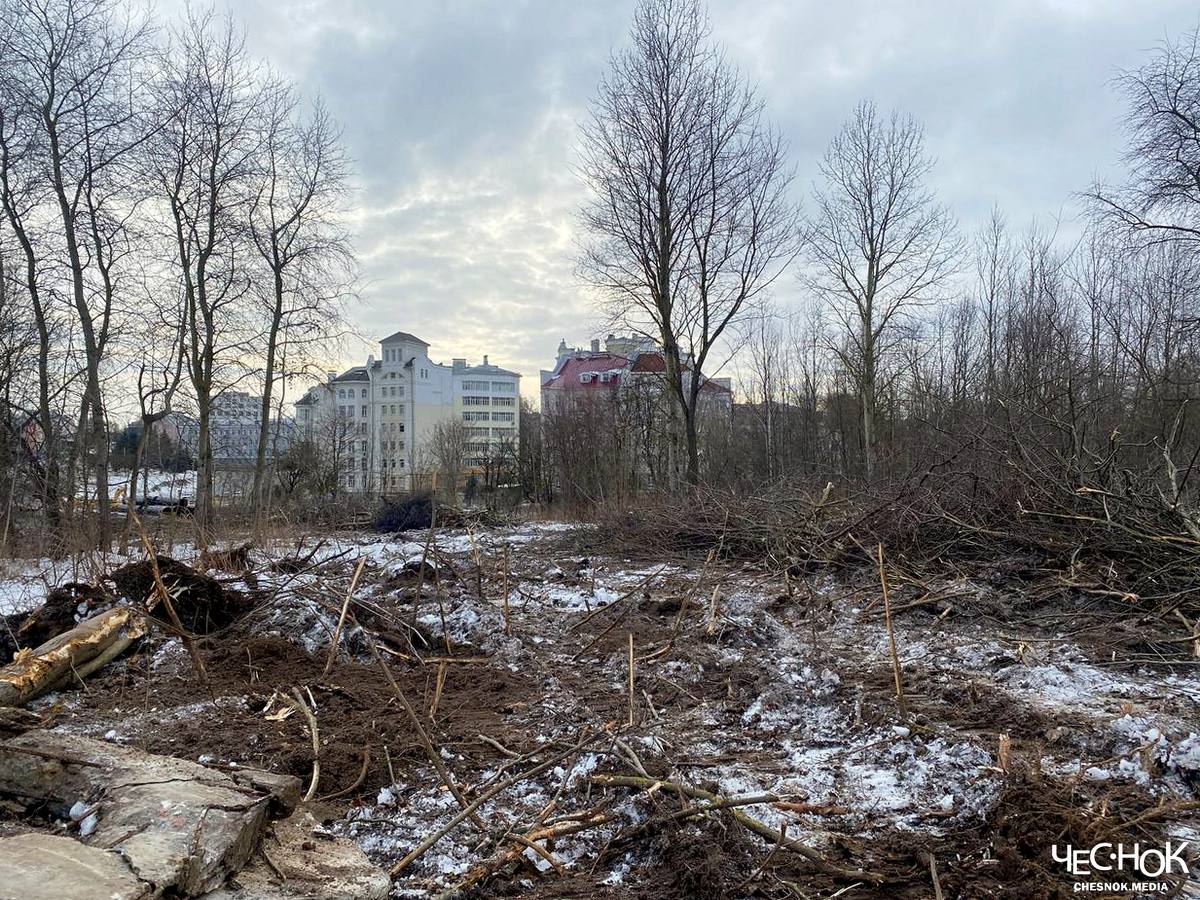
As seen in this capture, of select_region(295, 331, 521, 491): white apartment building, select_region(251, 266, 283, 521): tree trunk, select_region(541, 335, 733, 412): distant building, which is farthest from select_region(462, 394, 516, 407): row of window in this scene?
select_region(251, 266, 283, 521): tree trunk

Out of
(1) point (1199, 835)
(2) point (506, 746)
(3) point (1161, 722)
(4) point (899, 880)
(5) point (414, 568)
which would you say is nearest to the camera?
(4) point (899, 880)

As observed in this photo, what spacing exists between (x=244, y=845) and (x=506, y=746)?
1578 mm

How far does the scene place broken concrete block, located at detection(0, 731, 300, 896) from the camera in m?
2.25

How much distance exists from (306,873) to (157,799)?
688mm

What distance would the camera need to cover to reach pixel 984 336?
2259 centimetres

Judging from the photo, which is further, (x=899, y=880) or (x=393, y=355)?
A: (x=393, y=355)

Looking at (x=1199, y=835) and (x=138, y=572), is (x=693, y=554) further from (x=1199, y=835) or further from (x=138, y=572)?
(x=1199, y=835)

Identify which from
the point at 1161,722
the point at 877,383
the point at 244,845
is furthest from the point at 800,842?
the point at 877,383

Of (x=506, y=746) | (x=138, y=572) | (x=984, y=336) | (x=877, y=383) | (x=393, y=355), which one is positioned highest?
(x=393, y=355)

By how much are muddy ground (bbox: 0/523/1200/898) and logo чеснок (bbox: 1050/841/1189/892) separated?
4 centimetres

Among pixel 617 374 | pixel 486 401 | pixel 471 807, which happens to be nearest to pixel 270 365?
pixel 617 374

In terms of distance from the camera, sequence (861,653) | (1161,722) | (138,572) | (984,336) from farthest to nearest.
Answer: (984,336)
(138,572)
(861,653)
(1161,722)

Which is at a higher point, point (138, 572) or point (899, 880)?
point (138, 572)

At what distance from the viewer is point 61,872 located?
203 centimetres
